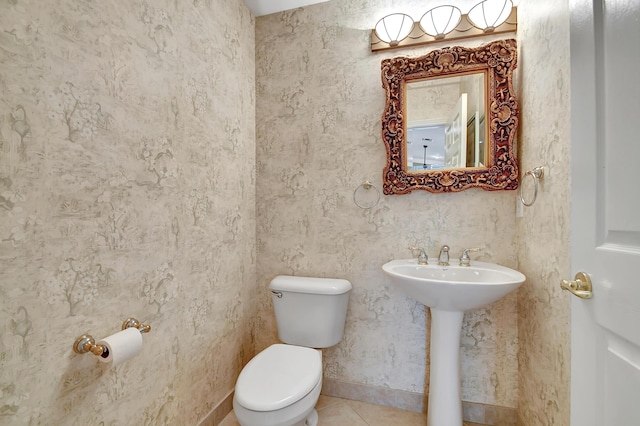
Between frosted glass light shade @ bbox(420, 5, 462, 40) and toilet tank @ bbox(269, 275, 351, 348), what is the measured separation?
144 centimetres

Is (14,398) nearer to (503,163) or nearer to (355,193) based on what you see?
(355,193)

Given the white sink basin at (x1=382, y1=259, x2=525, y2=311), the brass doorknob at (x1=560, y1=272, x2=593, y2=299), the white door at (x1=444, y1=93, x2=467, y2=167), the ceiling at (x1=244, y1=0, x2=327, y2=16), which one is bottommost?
the white sink basin at (x1=382, y1=259, x2=525, y2=311)

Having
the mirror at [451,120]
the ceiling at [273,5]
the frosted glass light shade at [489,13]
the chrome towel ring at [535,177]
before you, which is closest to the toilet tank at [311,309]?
the mirror at [451,120]

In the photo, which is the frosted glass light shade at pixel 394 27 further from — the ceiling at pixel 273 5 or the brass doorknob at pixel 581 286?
the brass doorknob at pixel 581 286

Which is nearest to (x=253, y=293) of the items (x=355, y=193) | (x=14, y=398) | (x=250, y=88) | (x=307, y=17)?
(x=355, y=193)

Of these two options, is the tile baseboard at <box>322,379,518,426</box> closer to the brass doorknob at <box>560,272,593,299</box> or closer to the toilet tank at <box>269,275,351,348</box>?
the toilet tank at <box>269,275,351,348</box>

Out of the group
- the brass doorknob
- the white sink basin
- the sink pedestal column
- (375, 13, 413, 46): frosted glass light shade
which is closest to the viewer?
the brass doorknob

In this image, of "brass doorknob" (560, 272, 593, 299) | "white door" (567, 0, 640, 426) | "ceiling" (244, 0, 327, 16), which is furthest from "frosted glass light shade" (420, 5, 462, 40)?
"brass doorknob" (560, 272, 593, 299)

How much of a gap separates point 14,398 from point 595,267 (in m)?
1.43

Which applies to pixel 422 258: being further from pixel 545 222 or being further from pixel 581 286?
pixel 581 286

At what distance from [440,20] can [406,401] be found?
81.9 inches

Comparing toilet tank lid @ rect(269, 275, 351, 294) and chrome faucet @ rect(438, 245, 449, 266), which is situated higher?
chrome faucet @ rect(438, 245, 449, 266)

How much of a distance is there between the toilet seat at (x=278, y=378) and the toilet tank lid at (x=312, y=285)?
0.97 ft

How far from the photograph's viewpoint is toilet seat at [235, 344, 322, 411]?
1.04 metres
